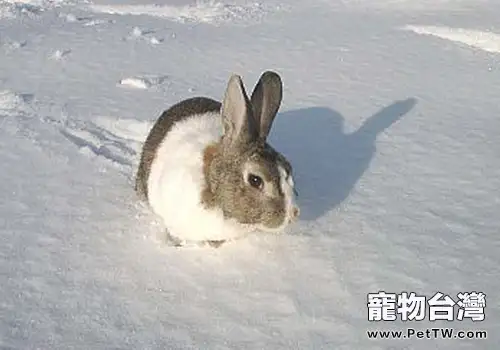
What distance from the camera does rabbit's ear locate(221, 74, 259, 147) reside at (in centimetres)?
315

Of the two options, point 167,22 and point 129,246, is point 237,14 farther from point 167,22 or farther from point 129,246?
point 129,246

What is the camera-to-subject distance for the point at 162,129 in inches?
151

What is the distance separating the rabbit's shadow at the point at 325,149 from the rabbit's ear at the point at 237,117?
0.57 metres

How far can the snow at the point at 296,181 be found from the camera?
2.86 m

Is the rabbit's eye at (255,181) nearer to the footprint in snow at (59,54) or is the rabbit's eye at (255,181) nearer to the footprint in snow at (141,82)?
the footprint in snow at (141,82)

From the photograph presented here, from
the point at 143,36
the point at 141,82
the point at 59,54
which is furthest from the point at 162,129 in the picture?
the point at 143,36

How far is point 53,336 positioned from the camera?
8.91ft

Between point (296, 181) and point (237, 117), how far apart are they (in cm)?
85

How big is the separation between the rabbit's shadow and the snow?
0.02 meters

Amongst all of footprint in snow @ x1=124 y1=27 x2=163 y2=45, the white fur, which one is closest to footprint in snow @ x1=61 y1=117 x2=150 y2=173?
the white fur

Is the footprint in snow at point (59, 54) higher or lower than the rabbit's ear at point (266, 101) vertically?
lower

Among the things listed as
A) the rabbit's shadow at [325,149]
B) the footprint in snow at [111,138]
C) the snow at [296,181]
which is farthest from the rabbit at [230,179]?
the footprint in snow at [111,138]

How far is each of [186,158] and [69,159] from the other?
1.09 m

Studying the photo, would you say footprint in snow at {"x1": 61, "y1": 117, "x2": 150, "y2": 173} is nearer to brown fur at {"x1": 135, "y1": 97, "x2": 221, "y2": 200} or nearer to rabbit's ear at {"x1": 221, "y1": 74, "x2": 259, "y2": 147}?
brown fur at {"x1": 135, "y1": 97, "x2": 221, "y2": 200}
